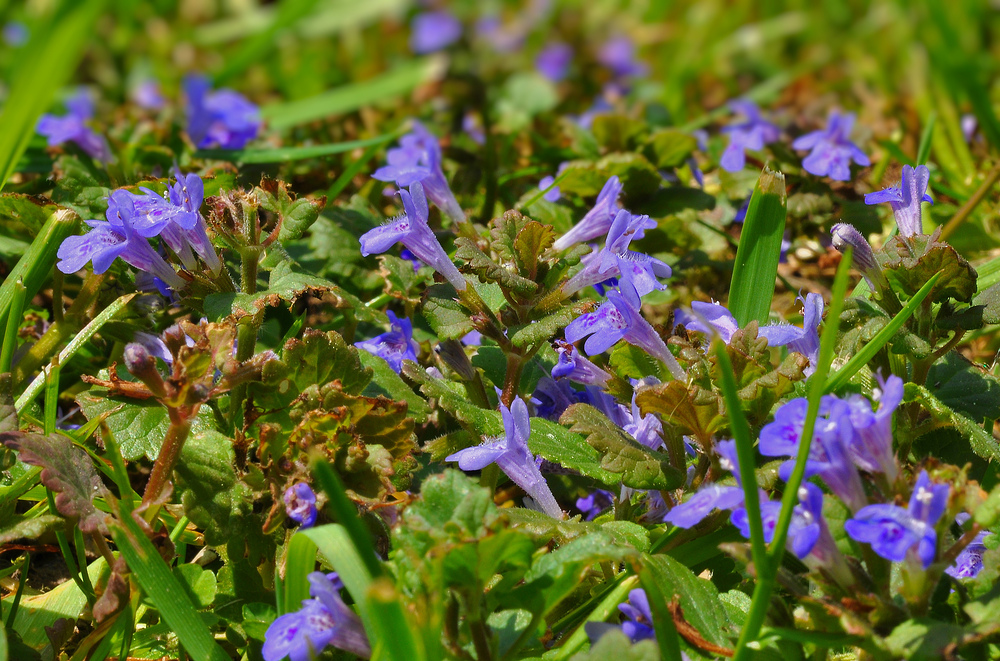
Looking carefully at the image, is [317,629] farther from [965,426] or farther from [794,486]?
[965,426]

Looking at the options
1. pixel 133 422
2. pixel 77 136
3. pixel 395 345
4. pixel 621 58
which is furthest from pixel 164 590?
pixel 621 58

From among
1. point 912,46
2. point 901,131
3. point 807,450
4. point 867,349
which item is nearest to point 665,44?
point 912,46

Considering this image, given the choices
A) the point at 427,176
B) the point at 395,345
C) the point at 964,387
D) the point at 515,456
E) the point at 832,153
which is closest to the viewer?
the point at 515,456

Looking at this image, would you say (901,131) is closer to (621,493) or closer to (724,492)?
(621,493)

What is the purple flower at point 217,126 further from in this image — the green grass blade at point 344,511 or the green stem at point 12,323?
the green grass blade at point 344,511

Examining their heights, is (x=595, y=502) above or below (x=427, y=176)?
below

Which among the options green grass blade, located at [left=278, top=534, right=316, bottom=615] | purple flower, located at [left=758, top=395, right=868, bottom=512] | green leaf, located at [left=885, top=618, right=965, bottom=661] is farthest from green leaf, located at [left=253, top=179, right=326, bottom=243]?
green leaf, located at [left=885, top=618, right=965, bottom=661]
